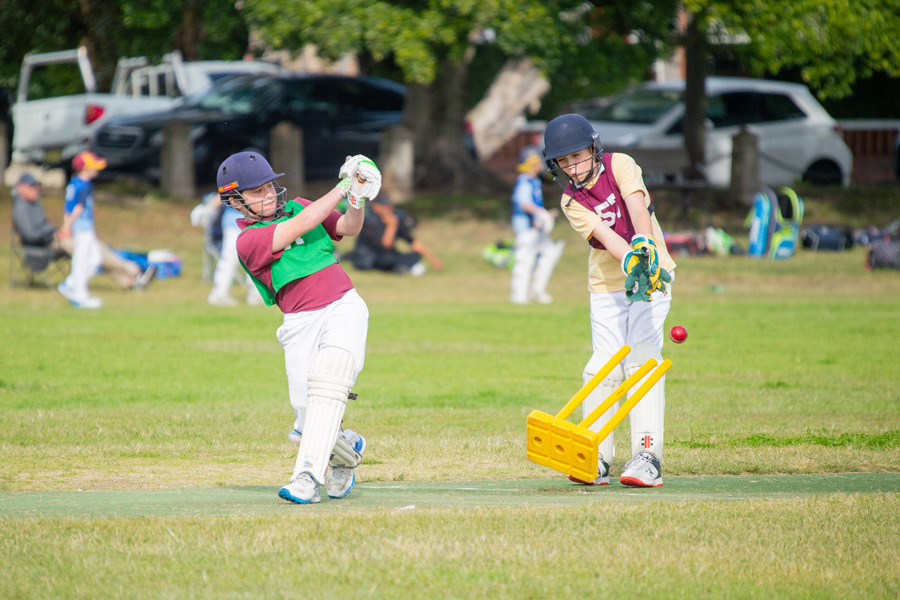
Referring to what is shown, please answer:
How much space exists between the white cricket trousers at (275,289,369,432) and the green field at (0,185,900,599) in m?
0.58

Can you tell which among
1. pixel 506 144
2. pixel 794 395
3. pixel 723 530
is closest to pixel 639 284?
pixel 723 530

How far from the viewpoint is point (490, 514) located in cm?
531

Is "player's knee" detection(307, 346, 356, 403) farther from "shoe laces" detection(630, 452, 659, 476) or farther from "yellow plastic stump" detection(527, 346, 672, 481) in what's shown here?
"shoe laces" detection(630, 452, 659, 476)

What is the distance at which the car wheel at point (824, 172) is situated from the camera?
24.6 m

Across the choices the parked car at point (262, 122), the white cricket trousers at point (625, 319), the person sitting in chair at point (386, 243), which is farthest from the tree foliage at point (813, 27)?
the white cricket trousers at point (625, 319)

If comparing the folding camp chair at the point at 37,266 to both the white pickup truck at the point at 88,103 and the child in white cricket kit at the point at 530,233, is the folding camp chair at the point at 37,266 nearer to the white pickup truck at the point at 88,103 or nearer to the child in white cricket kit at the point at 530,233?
the white pickup truck at the point at 88,103

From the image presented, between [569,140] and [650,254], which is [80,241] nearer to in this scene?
[569,140]

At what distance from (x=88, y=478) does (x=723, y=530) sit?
3.60 metres

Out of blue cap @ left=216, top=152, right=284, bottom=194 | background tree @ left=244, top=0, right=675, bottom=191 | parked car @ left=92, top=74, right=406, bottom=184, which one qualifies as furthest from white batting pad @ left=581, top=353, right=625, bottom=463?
parked car @ left=92, top=74, right=406, bottom=184

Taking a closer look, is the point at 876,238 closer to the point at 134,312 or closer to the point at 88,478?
the point at 134,312

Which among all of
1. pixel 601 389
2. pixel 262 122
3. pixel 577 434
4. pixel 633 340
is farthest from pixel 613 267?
pixel 262 122

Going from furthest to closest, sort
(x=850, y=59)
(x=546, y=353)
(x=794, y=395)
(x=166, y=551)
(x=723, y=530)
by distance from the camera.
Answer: (x=850, y=59)
(x=546, y=353)
(x=794, y=395)
(x=723, y=530)
(x=166, y=551)

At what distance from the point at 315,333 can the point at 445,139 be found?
19.4 m

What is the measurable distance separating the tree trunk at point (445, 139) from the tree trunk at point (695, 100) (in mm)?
4294
